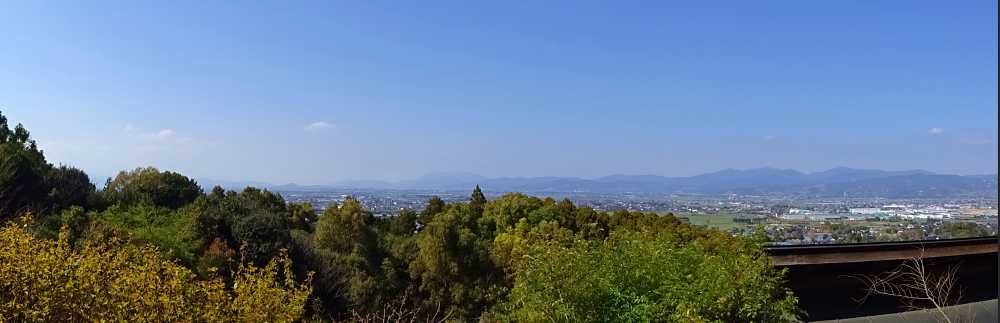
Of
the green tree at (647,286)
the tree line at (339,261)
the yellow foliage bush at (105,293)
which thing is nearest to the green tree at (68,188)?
the tree line at (339,261)

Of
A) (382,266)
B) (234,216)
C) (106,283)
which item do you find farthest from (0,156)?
(106,283)

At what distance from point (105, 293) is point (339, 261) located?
12471 mm

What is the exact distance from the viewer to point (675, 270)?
205 inches

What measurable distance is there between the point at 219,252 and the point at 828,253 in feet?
30.4

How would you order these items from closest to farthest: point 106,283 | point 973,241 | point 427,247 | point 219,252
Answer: point 106,283
point 973,241
point 219,252
point 427,247

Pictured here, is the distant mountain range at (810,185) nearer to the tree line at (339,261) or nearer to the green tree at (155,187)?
the tree line at (339,261)

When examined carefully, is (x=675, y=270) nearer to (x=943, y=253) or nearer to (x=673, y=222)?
(x=943, y=253)

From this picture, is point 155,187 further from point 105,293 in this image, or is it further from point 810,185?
point 810,185

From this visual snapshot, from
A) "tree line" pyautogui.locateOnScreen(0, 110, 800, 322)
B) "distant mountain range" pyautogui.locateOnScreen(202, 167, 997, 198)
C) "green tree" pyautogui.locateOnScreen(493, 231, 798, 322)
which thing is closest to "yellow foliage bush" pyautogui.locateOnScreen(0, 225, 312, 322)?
"tree line" pyautogui.locateOnScreen(0, 110, 800, 322)

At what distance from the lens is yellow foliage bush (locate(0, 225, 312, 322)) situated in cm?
329

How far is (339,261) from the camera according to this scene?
52.0 feet

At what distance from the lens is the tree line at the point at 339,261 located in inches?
144

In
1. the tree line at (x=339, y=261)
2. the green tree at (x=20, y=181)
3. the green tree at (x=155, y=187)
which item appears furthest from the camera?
the green tree at (x=155, y=187)

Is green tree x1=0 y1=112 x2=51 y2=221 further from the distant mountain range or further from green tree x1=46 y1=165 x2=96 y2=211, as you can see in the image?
the distant mountain range
